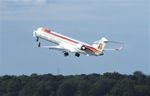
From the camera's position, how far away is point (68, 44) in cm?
16112

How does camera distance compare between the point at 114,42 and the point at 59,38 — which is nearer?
the point at 114,42

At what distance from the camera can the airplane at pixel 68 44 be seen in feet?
521

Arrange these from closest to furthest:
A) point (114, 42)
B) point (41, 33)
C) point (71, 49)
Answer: point (114, 42) < point (71, 49) < point (41, 33)

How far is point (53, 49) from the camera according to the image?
161 m

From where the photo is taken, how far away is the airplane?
521 feet

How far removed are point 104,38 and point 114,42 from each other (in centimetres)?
2590

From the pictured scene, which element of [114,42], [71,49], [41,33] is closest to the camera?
[114,42]

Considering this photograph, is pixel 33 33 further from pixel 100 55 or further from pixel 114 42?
pixel 114 42

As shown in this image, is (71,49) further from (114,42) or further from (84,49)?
(114,42)

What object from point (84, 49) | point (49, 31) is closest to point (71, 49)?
point (84, 49)

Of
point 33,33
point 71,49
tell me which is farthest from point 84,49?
point 33,33

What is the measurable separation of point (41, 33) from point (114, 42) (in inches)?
994

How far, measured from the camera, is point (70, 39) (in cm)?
16212

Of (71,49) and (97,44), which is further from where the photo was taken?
(97,44)
